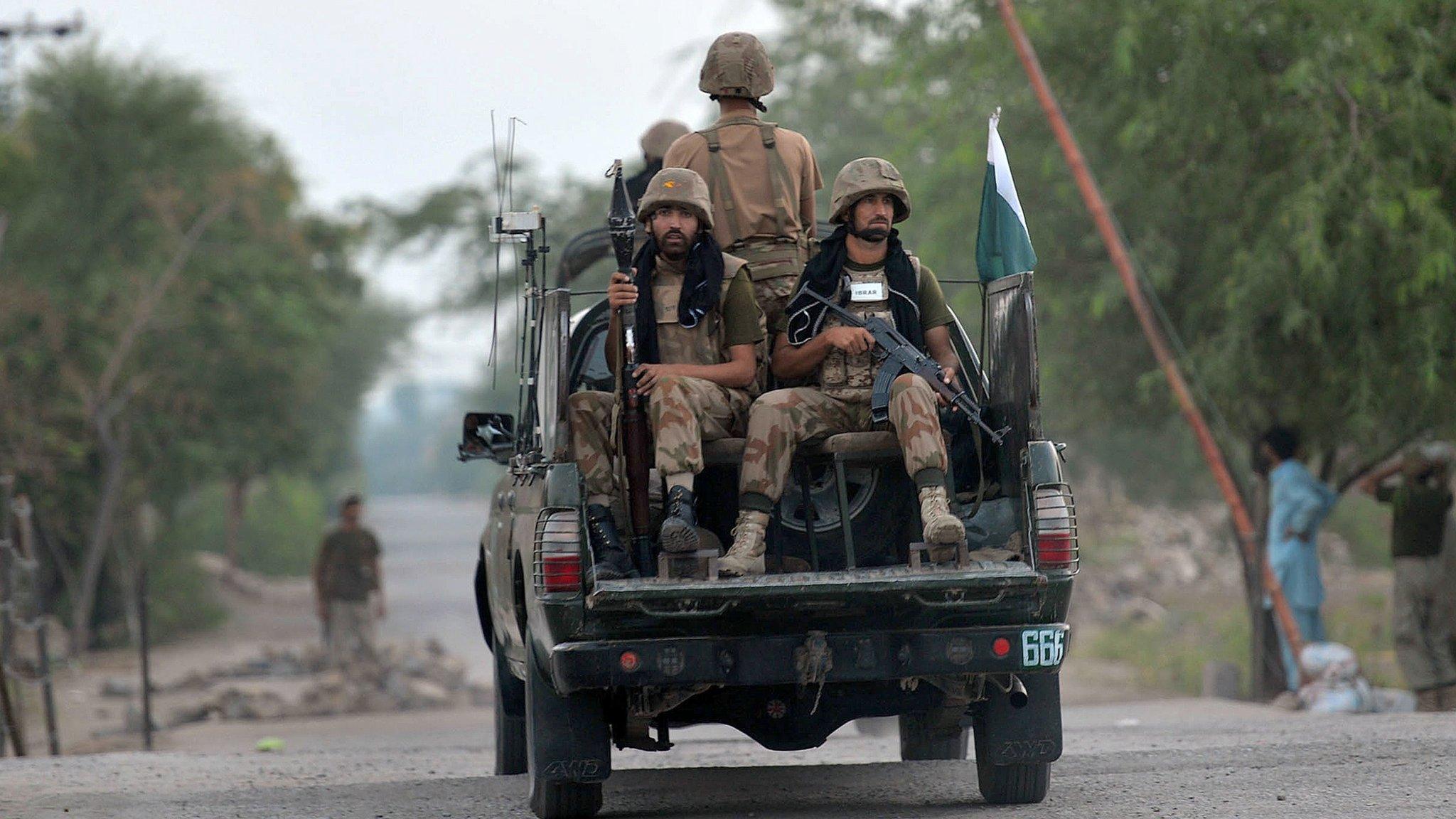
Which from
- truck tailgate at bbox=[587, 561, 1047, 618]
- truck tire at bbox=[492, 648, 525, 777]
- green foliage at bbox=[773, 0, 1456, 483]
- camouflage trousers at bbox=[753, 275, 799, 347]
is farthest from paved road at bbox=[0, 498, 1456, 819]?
green foliage at bbox=[773, 0, 1456, 483]

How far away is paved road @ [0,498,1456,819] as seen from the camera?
745 centimetres

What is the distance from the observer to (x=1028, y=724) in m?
7.23

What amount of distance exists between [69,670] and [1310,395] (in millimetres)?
16907

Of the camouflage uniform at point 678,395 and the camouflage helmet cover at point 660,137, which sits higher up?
the camouflage helmet cover at point 660,137

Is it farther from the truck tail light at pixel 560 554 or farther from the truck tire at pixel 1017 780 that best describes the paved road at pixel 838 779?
the truck tail light at pixel 560 554

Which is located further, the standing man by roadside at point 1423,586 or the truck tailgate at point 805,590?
the standing man by roadside at point 1423,586

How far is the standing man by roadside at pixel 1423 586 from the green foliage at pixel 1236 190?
484 millimetres

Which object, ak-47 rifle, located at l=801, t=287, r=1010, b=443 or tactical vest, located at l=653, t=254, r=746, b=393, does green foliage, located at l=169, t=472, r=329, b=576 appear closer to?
tactical vest, located at l=653, t=254, r=746, b=393

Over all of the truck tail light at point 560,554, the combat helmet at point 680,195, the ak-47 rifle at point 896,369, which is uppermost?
the combat helmet at point 680,195

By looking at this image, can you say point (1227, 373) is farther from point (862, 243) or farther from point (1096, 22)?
point (862, 243)

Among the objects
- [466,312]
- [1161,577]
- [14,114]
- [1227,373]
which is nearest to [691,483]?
[1227,373]

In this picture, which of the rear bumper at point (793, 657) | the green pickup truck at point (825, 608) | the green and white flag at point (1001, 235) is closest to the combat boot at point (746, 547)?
the green pickup truck at point (825, 608)

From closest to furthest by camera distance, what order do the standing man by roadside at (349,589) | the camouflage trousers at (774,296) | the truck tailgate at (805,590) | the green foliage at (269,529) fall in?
the truck tailgate at (805,590) → the camouflage trousers at (774,296) → the standing man by roadside at (349,589) → the green foliage at (269,529)

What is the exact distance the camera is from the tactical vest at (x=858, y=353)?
717 cm
